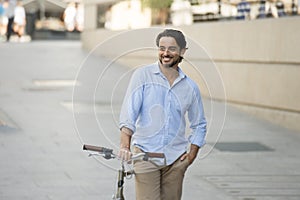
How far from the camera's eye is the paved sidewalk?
577cm

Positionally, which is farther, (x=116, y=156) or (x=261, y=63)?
(x=261, y=63)

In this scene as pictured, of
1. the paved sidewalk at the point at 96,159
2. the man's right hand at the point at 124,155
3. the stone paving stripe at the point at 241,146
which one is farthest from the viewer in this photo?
the stone paving stripe at the point at 241,146

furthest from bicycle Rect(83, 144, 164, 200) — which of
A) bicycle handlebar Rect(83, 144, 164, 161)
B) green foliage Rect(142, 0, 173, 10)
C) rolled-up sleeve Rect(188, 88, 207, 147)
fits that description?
green foliage Rect(142, 0, 173, 10)

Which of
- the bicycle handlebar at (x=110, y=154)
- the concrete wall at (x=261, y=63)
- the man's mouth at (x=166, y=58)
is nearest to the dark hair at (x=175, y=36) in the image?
the man's mouth at (x=166, y=58)

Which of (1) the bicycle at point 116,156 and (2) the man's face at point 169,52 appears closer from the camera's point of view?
(1) the bicycle at point 116,156

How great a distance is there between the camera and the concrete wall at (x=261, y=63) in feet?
45.7

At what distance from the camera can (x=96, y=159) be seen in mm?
5383

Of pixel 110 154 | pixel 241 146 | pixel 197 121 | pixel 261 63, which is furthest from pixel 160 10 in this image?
pixel 110 154

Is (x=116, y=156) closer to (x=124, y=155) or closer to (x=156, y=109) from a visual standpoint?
(x=124, y=155)

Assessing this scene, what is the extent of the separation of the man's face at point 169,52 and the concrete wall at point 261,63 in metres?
7.59

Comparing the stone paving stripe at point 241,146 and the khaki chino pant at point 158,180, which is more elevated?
the khaki chino pant at point 158,180

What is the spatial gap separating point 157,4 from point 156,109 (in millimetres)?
15628

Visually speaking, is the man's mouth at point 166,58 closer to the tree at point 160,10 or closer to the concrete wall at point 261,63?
the concrete wall at point 261,63

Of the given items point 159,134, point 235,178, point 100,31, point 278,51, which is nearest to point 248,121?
point 278,51
